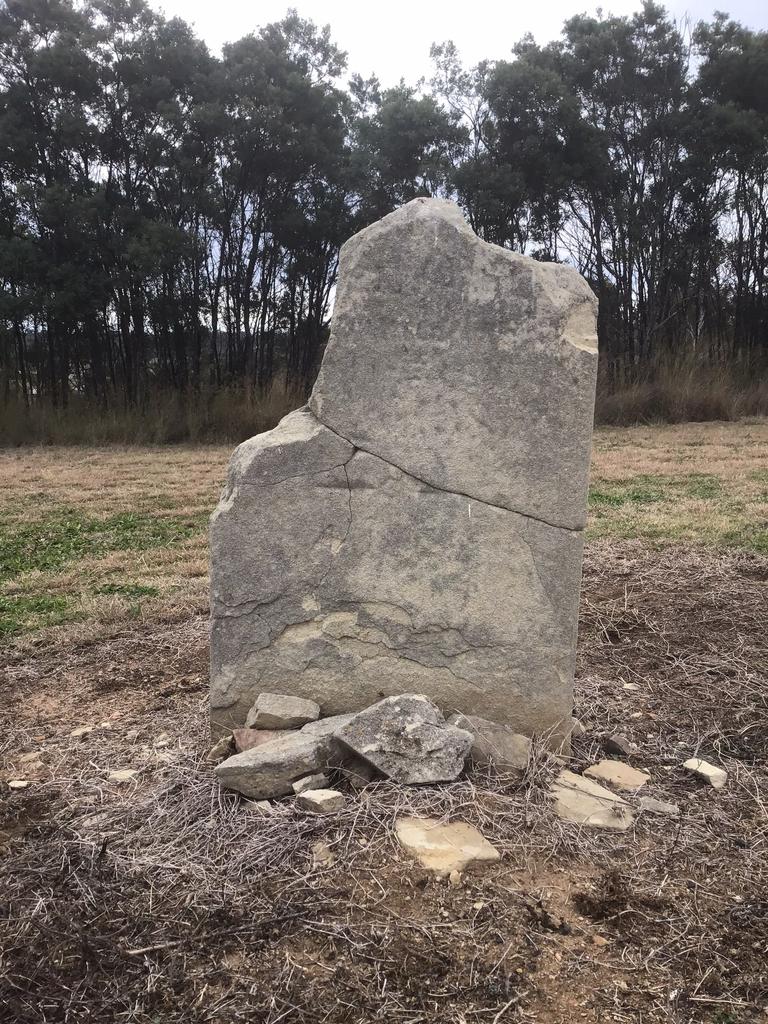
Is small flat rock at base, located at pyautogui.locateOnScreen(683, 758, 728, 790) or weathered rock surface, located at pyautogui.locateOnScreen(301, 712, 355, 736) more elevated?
weathered rock surface, located at pyautogui.locateOnScreen(301, 712, 355, 736)

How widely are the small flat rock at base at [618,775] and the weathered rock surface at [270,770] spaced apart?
0.90 meters

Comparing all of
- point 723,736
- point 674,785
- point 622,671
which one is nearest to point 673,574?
point 622,671

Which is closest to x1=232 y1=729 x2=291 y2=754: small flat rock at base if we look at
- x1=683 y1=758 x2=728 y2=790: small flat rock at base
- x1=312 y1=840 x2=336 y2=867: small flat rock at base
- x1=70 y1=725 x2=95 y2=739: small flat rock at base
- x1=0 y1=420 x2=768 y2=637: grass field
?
x1=312 y1=840 x2=336 y2=867: small flat rock at base

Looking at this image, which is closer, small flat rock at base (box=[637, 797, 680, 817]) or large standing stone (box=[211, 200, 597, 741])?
small flat rock at base (box=[637, 797, 680, 817])

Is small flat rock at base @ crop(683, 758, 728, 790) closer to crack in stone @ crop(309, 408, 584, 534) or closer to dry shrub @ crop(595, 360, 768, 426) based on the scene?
crack in stone @ crop(309, 408, 584, 534)

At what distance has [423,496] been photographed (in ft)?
8.95

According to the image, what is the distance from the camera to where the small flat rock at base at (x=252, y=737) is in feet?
8.57

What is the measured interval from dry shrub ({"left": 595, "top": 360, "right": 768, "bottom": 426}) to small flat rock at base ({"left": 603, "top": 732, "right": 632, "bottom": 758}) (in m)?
10.8

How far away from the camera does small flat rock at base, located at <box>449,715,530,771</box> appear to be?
8.47 ft

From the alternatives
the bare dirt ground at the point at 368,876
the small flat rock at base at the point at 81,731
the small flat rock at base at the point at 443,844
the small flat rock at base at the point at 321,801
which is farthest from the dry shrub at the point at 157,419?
the small flat rock at base at the point at 443,844

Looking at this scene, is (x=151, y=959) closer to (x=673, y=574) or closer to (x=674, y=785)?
(x=674, y=785)

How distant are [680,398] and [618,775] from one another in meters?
11.2

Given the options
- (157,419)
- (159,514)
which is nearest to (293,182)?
(157,419)

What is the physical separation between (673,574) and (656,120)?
12904 millimetres
